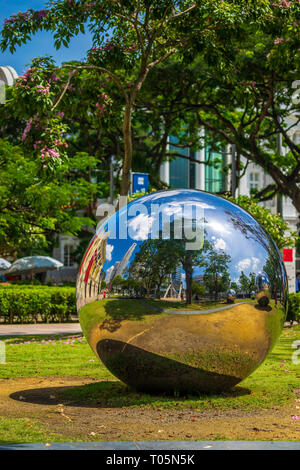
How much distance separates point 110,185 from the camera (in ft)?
117

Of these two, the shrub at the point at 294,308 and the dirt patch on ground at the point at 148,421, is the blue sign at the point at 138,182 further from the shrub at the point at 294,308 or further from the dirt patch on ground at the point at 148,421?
the dirt patch on ground at the point at 148,421

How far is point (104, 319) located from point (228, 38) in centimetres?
1087

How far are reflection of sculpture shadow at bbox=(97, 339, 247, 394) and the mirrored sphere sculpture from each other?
12 mm

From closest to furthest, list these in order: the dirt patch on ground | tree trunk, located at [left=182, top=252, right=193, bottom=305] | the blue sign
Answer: the dirt patch on ground
tree trunk, located at [left=182, top=252, right=193, bottom=305]
the blue sign

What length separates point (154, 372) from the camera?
312 inches

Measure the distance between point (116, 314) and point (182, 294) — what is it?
2.79 feet

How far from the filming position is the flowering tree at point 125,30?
1509 cm

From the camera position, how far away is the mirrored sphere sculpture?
7.61 meters

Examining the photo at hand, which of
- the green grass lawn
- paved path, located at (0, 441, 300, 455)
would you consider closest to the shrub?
the green grass lawn

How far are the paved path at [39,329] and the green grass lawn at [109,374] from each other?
1.50 meters

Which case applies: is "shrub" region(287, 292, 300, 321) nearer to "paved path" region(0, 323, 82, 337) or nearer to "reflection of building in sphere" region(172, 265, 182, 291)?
"paved path" region(0, 323, 82, 337)

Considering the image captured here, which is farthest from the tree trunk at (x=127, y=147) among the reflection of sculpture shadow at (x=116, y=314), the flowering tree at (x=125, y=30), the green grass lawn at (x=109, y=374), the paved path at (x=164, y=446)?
the paved path at (x=164, y=446)

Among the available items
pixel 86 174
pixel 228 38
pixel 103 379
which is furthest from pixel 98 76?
pixel 86 174
